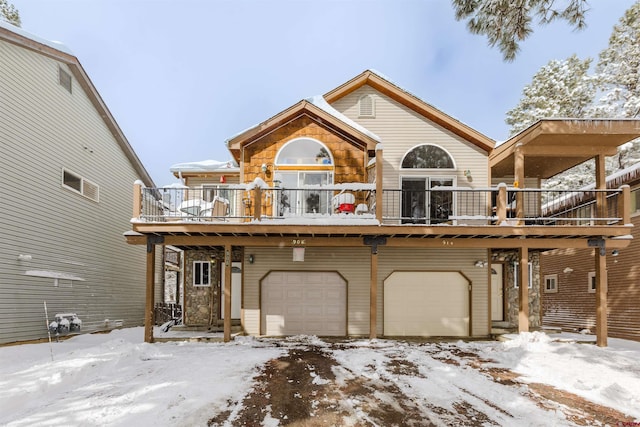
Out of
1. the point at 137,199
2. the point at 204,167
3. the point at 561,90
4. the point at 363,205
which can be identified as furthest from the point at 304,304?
the point at 561,90

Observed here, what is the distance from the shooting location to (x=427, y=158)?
11820mm

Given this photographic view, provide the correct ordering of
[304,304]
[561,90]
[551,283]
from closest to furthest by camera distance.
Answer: [304,304] < [551,283] < [561,90]

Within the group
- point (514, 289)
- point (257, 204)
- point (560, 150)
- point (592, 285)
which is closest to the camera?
point (257, 204)

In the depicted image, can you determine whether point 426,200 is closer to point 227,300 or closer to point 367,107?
point 367,107

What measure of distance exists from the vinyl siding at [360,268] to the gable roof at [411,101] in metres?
3.63

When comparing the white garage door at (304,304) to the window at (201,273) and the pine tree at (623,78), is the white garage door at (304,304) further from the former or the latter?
the pine tree at (623,78)

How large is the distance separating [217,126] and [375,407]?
195 metres

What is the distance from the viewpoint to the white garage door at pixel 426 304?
11234 millimetres

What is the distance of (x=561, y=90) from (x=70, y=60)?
91.0 feet

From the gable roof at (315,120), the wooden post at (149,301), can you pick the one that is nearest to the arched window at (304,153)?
the gable roof at (315,120)

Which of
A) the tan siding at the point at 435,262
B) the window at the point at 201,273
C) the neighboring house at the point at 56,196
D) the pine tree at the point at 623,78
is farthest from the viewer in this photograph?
the pine tree at the point at 623,78

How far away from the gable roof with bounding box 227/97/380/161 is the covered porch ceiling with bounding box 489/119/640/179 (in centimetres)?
404

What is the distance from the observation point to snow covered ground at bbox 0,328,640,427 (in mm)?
4887

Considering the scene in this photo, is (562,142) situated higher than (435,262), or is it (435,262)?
(562,142)
